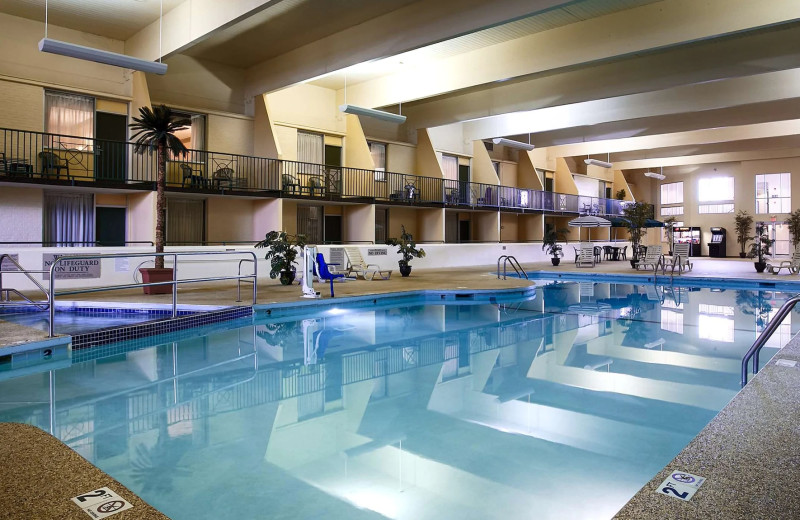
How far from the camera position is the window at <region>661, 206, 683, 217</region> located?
3375 cm

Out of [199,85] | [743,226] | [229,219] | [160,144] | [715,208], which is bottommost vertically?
[229,219]

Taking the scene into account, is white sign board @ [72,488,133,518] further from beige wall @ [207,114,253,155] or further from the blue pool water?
beige wall @ [207,114,253,155]

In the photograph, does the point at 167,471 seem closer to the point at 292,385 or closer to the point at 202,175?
the point at 292,385

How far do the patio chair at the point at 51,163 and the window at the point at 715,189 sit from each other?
32266mm

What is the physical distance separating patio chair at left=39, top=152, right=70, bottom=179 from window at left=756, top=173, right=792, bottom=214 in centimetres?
3202

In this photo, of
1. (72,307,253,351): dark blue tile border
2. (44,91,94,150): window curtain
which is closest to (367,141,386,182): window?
(44,91,94,150): window curtain

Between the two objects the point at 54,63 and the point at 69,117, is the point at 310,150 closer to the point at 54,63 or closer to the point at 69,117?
the point at 69,117

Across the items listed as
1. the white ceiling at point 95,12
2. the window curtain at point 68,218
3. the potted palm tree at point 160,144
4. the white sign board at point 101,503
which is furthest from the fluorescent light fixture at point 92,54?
the white sign board at point 101,503

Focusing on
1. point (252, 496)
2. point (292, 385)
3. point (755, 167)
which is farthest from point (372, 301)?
point (755, 167)

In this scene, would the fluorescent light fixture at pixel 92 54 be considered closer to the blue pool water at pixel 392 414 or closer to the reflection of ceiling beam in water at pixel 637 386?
the blue pool water at pixel 392 414

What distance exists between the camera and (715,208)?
105 feet

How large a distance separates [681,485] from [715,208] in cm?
3439

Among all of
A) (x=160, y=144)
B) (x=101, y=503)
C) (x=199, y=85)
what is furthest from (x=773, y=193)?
(x=101, y=503)

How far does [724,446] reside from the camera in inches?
110
